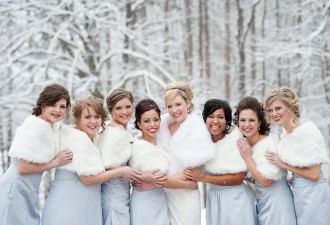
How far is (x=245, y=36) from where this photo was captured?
9125 mm

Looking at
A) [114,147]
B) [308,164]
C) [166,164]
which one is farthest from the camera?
[166,164]

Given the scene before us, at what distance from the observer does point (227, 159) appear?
3.62 meters

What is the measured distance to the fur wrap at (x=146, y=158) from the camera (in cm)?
350

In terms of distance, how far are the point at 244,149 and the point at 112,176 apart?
1077 millimetres

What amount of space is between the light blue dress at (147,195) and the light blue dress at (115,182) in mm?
65

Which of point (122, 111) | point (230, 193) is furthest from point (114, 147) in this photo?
point (230, 193)

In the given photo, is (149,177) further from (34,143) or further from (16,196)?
(16,196)

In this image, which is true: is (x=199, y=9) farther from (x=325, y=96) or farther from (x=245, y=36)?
(x=325, y=96)

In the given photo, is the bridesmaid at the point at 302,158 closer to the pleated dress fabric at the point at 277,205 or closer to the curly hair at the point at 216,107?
the pleated dress fabric at the point at 277,205

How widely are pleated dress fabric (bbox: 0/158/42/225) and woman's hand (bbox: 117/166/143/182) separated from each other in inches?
25.6

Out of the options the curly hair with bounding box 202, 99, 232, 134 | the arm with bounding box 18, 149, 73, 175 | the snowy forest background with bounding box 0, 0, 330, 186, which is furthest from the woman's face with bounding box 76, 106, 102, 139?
the snowy forest background with bounding box 0, 0, 330, 186

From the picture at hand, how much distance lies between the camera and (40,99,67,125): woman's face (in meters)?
3.34

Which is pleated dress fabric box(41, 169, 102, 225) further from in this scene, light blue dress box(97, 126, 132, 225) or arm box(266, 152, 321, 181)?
arm box(266, 152, 321, 181)

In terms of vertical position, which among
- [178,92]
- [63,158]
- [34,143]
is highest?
[178,92]
